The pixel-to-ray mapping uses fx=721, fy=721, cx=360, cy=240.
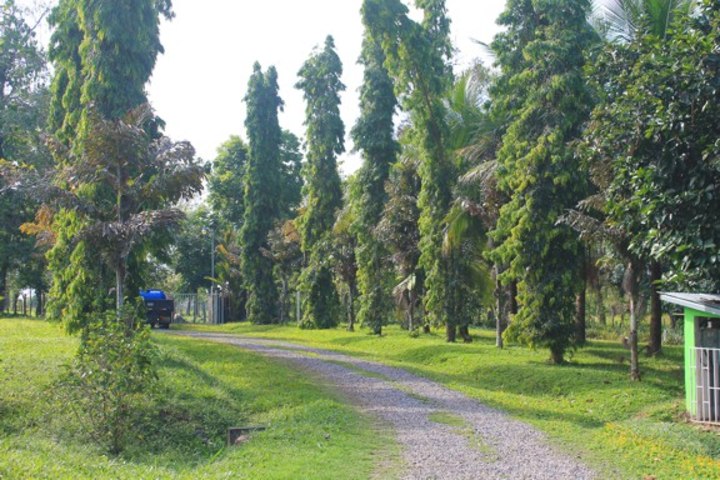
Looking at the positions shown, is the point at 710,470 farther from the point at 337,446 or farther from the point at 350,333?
the point at 350,333

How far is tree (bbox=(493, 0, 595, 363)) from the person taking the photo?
1880 centimetres

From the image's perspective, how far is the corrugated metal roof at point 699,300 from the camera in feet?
39.4

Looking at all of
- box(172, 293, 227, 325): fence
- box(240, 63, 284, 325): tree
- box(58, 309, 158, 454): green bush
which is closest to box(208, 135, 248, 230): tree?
box(172, 293, 227, 325): fence

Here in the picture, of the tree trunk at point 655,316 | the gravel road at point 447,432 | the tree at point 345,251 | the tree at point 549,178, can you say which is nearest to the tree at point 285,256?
the tree at point 345,251

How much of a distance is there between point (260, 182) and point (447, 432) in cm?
3294

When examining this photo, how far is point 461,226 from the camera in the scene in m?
23.6

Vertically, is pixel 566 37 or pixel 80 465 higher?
pixel 566 37

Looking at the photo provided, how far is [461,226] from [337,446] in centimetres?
1406

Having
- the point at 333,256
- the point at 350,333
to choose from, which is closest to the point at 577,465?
the point at 350,333

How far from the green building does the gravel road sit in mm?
3150

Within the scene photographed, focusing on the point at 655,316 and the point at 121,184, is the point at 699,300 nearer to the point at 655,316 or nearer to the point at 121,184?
the point at 655,316

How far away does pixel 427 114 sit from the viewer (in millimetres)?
24875

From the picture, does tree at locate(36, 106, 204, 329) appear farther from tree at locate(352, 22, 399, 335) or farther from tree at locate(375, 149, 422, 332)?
tree at locate(352, 22, 399, 335)

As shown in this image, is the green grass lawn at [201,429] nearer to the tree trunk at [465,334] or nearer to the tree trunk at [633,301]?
the tree trunk at [633,301]
